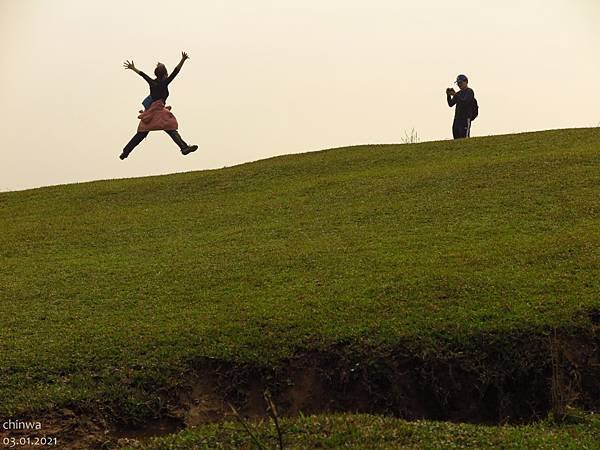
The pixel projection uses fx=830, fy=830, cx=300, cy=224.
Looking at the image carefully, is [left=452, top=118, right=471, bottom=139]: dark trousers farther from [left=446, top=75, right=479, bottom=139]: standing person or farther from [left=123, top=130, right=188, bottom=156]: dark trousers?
[left=123, top=130, right=188, bottom=156]: dark trousers

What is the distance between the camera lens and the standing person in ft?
88.0

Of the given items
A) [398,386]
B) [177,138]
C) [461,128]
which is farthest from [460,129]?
[398,386]

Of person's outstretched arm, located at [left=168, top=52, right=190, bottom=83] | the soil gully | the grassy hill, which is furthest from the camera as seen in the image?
person's outstretched arm, located at [left=168, top=52, right=190, bottom=83]

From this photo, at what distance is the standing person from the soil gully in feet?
54.1

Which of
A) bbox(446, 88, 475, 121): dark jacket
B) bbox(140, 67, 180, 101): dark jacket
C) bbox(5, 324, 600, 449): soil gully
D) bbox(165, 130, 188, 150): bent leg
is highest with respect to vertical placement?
bbox(140, 67, 180, 101): dark jacket

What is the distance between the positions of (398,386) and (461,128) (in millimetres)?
18143

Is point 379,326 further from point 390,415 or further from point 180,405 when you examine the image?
point 180,405

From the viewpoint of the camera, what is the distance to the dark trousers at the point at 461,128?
27.6m

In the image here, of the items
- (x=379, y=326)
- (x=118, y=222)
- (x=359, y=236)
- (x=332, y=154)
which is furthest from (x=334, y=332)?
(x=332, y=154)

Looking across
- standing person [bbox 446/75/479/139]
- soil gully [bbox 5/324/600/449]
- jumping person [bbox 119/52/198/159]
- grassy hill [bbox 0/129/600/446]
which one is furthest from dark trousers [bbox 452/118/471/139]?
soil gully [bbox 5/324/600/449]

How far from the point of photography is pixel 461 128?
27.8 metres

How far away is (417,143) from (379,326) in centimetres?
1555

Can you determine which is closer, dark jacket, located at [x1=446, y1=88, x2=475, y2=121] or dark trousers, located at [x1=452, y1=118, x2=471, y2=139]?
dark jacket, located at [x1=446, y1=88, x2=475, y2=121]

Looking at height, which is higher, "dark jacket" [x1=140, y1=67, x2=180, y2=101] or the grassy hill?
"dark jacket" [x1=140, y1=67, x2=180, y2=101]
